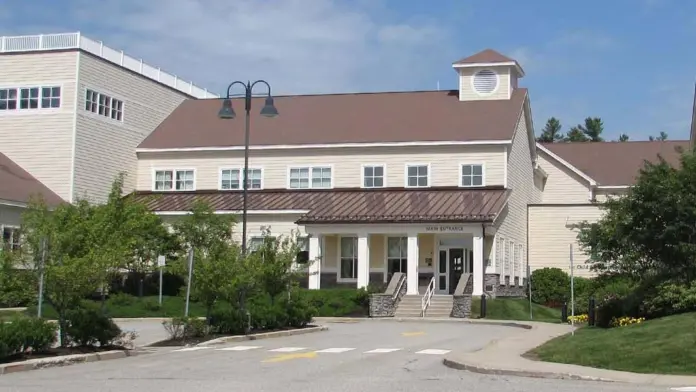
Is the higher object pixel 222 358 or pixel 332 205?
pixel 332 205

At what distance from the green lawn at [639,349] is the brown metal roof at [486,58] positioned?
27265mm

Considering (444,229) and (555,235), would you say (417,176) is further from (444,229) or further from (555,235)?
(555,235)

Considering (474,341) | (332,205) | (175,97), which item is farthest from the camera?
(175,97)

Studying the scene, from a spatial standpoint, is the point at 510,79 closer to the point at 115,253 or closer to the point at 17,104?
the point at 17,104

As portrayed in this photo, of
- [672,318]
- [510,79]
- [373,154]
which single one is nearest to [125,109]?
[373,154]

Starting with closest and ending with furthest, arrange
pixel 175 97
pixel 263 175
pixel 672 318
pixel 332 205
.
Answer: pixel 672 318 → pixel 332 205 → pixel 263 175 → pixel 175 97

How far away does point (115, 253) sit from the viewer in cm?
2094

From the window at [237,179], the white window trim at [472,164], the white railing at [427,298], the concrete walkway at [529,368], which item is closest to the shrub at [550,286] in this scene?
the white window trim at [472,164]

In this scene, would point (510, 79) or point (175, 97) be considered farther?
point (175, 97)

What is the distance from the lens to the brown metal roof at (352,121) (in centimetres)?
4644

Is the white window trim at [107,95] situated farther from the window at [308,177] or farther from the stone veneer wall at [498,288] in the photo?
the stone veneer wall at [498,288]

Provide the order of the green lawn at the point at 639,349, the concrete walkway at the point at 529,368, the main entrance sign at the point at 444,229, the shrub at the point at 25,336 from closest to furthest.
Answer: the concrete walkway at the point at 529,368 < the green lawn at the point at 639,349 < the shrub at the point at 25,336 < the main entrance sign at the point at 444,229

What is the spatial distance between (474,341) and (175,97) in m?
32.2

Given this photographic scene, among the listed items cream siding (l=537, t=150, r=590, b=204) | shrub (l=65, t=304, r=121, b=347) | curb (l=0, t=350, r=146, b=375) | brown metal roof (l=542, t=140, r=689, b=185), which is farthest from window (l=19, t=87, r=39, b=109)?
brown metal roof (l=542, t=140, r=689, b=185)
